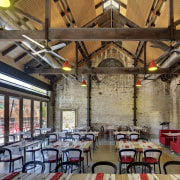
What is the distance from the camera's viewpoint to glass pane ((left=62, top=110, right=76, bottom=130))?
12359 mm

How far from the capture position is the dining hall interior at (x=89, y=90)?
463 cm

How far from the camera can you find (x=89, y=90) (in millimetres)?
12172

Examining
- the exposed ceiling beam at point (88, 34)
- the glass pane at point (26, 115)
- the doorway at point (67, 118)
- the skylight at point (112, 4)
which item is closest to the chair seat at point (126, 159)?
the exposed ceiling beam at point (88, 34)

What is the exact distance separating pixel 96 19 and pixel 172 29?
16.6ft

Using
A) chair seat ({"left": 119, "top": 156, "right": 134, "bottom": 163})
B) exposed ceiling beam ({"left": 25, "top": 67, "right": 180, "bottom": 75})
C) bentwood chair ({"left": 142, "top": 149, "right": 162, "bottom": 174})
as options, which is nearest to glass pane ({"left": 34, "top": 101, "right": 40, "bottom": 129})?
exposed ceiling beam ({"left": 25, "top": 67, "right": 180, "bottom": 75})

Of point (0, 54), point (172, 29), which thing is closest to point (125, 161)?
point (172, 29)

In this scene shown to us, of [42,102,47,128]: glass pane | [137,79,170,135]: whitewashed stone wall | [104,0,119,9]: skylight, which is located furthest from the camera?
[137,79,170,135]: whitewashed stone wall

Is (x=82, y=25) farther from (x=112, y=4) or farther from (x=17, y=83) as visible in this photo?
(x=17, y=83)

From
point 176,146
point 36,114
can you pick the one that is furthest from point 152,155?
point 36,114

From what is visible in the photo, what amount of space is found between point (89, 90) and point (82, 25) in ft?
16.7

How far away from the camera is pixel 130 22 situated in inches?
333

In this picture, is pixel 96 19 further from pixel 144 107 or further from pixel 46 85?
pixel 144 107

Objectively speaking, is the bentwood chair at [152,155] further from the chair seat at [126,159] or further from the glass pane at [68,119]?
the glass pane at [68,119]

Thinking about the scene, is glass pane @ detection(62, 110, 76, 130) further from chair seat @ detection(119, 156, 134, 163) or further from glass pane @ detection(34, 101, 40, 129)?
chair seat @ detection(119, 156, 134, 163)
